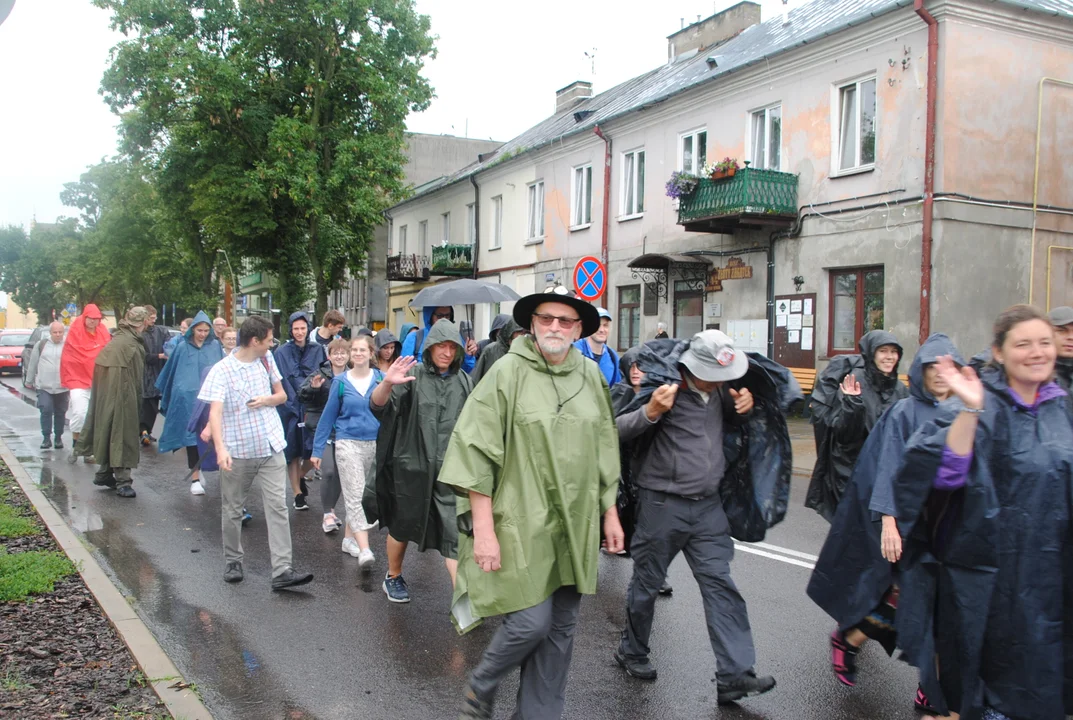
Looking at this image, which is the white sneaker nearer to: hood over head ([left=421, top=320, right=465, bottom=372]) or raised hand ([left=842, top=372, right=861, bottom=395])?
hood over head ([left=421, top=320, right=465, bottom=372])

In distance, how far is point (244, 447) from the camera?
643 centimetres

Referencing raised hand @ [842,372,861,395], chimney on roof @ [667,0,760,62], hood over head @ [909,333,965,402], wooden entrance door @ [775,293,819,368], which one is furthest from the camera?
chimney on roof @ [667,0,760,62]

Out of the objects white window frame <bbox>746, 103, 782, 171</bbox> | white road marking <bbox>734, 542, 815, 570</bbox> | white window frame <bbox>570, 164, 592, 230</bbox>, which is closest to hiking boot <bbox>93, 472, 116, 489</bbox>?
white road marking <bbox>734, 542, 815, 570</bbox>

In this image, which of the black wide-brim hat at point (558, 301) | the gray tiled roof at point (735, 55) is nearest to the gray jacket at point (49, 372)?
the black wide-brim hat at point (558, 301)

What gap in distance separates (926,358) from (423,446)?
2.86 meters

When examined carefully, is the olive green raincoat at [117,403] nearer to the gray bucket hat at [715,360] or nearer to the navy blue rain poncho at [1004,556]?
the gray bucket hat at [715,360]

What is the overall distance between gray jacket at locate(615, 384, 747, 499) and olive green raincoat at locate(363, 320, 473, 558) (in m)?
1.52

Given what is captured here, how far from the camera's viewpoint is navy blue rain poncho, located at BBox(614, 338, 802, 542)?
4.52 m

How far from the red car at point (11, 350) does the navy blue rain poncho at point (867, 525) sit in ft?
110

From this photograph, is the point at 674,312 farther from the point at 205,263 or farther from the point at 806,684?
the point at 205,263

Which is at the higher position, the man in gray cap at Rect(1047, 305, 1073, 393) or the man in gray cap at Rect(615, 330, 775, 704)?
the man in gray cap at Rect(1047, 305, 1073, 393)

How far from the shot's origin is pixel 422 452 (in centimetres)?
564

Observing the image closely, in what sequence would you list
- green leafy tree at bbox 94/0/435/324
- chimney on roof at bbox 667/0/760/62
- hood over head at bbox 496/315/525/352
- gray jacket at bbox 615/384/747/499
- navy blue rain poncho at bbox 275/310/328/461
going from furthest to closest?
green leafy tree at bbox 94/0/435/324 < chimney on roof at bbox 667/0/760/62 < navy blue rain poncho at bbox 275/310/328/461 < hood over head at bbox 496/315/525/352 < gray jacket at bbox 615/384/747/499

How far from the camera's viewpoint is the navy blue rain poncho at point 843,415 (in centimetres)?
564
